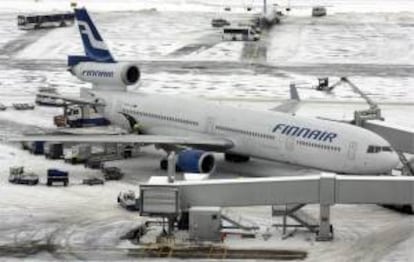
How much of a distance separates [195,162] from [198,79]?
3539cm

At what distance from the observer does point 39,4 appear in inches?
5748

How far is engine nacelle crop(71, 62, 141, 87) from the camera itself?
197 ft

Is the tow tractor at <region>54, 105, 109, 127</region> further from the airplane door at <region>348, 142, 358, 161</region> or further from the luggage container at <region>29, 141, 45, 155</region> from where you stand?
the airplane door at <region>348, 142, 358, 161</region>

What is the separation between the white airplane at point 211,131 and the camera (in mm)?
47906

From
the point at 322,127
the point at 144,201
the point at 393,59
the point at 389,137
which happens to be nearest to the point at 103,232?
the point at 144,201

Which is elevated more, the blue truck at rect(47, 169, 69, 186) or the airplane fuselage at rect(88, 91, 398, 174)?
the airplane fuselage at rect(88, 91, 398, 174)

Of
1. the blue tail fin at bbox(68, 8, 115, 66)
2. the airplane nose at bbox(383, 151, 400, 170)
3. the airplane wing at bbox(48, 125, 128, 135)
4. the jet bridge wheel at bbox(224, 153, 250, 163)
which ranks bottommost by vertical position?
the jet bridge wheel at bbox(224, 153, 250, 163)

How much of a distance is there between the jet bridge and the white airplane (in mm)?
6581

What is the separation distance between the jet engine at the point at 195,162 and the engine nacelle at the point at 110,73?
10.5 meters

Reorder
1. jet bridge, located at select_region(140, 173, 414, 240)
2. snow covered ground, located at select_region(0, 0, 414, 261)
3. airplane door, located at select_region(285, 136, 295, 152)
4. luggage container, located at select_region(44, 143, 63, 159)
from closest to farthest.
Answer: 1. jet bridge, located at select_region(140, 173, 414, 240)
2. snow covered ground, located at select_region(0, 0, 414, 261)
3. airplane door, located at select_region(285, 136, 295, 152)
4. luggage container, located at select_region(44, 143, 63, 159)

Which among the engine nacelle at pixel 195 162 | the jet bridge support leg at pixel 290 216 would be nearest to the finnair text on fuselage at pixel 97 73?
the engine nacelle at pixel 195 162

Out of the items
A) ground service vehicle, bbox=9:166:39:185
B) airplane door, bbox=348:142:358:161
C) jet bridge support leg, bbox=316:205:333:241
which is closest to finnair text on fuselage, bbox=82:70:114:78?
ground service vehicle, bbox=9:166:39:185

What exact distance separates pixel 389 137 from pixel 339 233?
38.7ft

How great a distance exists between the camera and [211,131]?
5378 centimetres
